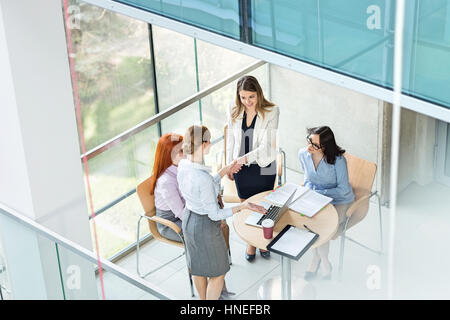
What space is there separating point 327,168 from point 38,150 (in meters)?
1.99

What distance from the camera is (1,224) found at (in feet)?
14.4

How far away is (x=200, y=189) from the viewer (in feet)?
14.4

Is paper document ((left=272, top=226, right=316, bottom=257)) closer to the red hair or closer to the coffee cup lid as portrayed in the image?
the coffee cup lid

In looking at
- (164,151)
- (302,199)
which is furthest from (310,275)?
(164,151)

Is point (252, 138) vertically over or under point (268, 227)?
over

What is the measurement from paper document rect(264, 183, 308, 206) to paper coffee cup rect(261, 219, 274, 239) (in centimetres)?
36

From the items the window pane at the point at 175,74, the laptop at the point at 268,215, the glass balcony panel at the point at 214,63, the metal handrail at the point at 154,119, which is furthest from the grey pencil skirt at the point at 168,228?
the glass balcony panel at the point at 214,63

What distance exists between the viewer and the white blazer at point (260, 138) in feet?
16.7

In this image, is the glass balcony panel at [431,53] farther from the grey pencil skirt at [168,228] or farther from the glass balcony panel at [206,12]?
the grey pencil skirt at [168,228]

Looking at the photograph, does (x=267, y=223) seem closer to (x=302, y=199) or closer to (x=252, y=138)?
(x=302, y=199)

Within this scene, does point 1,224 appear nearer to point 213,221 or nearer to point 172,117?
point 213,221

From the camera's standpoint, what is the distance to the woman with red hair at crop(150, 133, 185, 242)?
4840mm

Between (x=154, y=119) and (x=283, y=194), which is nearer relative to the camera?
(x=283, y=194)

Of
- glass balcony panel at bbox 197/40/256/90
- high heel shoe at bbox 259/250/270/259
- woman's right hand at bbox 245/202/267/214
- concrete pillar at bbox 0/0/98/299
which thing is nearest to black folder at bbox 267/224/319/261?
woman's right hand at bbox 245/202/267/214
